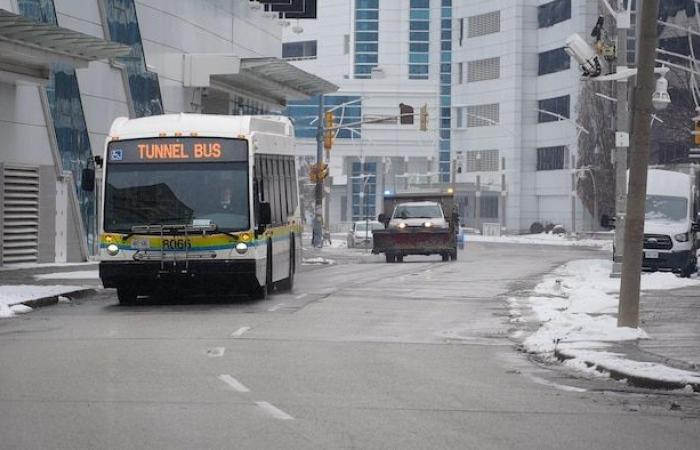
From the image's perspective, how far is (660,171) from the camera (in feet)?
143

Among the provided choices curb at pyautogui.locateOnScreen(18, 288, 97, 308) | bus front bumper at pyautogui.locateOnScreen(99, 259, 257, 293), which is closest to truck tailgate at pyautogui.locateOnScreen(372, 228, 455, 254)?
curb at pyautogui.locateOnScreen(18, 288, 97, 308)

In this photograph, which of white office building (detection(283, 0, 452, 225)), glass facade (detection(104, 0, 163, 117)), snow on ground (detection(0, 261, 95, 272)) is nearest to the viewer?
snow on ground (detection(0, 261, 95, 272))

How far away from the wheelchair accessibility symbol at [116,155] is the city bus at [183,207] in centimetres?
2

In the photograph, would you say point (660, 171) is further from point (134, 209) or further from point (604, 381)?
point (604, 381)

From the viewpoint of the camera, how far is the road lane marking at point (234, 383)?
45.1ft

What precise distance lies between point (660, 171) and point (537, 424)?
3299 cm

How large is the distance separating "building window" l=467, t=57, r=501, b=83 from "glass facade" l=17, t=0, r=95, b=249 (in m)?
83.3

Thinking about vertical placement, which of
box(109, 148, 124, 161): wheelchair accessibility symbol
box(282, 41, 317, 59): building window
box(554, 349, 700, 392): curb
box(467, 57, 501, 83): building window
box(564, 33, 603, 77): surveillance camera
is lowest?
box(554, 349, 700, 392): curb

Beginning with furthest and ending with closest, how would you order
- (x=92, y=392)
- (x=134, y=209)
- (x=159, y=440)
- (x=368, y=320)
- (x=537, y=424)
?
1. (x=134, y=209)
2. (x=368, y=320)
3. (x=92, y=392)
4. (x=537, y=424)
5. (x=159, y=440)

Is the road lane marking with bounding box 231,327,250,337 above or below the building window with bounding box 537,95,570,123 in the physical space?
below

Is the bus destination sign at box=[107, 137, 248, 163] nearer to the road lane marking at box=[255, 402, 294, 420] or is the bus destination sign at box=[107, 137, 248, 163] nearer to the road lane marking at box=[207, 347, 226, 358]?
the road lane marking at box=[207, 347, 226, 358]

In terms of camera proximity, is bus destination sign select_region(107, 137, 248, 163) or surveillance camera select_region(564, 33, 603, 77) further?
surveillance camera select_region(564, 33, 603, 77)

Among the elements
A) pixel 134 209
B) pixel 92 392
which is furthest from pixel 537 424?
pixel 134 209

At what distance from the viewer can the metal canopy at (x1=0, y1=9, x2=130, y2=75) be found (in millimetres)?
33850
